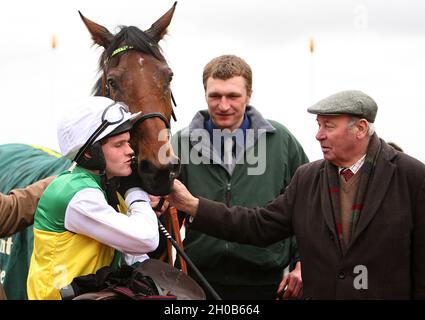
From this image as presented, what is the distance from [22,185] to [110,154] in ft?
7.57

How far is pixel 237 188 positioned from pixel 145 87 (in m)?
0.91

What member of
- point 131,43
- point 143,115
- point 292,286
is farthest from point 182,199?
point 131,43

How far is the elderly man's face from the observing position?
4.32 m

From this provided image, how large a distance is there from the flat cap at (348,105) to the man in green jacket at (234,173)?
912 mm

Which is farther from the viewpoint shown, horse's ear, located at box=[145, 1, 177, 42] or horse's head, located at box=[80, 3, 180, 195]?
horse's ear, located at box=[145, 1, 177, 42]

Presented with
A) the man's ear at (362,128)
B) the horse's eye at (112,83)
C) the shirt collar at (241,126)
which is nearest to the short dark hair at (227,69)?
the shirt collar at (241,126)

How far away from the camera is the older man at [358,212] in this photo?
13.6 ft

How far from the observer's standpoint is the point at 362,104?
434 centimetres

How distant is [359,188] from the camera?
168 inches

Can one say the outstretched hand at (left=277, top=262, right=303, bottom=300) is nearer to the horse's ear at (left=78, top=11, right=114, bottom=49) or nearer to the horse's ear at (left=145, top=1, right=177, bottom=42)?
the horse's ear at (left=145, top=1, right=177, bottom=42)

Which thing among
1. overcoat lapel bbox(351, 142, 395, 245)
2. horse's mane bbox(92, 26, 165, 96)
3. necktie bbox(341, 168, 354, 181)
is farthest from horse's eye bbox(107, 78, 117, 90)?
overcoat lapel bbox(351, 142, 395, 245)

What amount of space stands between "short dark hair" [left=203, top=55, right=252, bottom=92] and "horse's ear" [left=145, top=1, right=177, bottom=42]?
0.40 metres

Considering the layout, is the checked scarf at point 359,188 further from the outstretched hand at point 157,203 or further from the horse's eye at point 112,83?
the horse's eye at point 112,83
